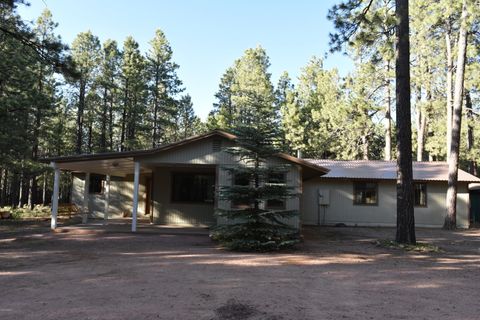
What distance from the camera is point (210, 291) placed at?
20.9 feet

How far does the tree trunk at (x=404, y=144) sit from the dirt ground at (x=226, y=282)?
3.66 ft

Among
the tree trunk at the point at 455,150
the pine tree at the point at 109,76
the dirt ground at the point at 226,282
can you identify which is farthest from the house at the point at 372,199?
the pine tree at the point at 109,76

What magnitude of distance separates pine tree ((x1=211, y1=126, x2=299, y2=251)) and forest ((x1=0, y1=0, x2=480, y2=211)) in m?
0.94

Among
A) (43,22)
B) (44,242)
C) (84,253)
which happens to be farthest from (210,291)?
(43,22)

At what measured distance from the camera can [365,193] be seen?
69.8 ft

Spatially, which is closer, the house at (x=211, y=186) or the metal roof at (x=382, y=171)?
the house at (x=211, y=186)

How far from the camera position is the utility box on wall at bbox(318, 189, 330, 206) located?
2092 centimetres

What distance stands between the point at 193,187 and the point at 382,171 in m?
10.2

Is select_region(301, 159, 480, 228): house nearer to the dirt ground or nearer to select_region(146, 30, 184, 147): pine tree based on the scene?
the dirt ground

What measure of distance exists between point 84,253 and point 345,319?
7.38m

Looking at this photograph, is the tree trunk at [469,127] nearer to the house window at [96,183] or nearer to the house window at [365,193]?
the house window at [365,193]

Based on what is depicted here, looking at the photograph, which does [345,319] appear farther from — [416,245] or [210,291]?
[416,245]

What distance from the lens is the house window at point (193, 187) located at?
58.0 ft

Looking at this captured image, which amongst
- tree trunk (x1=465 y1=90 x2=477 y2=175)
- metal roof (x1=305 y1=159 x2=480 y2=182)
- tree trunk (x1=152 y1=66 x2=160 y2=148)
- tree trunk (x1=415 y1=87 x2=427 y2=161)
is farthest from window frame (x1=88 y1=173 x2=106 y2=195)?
tree trunk (x1=465 y1=90 x2=477 y2=175)
